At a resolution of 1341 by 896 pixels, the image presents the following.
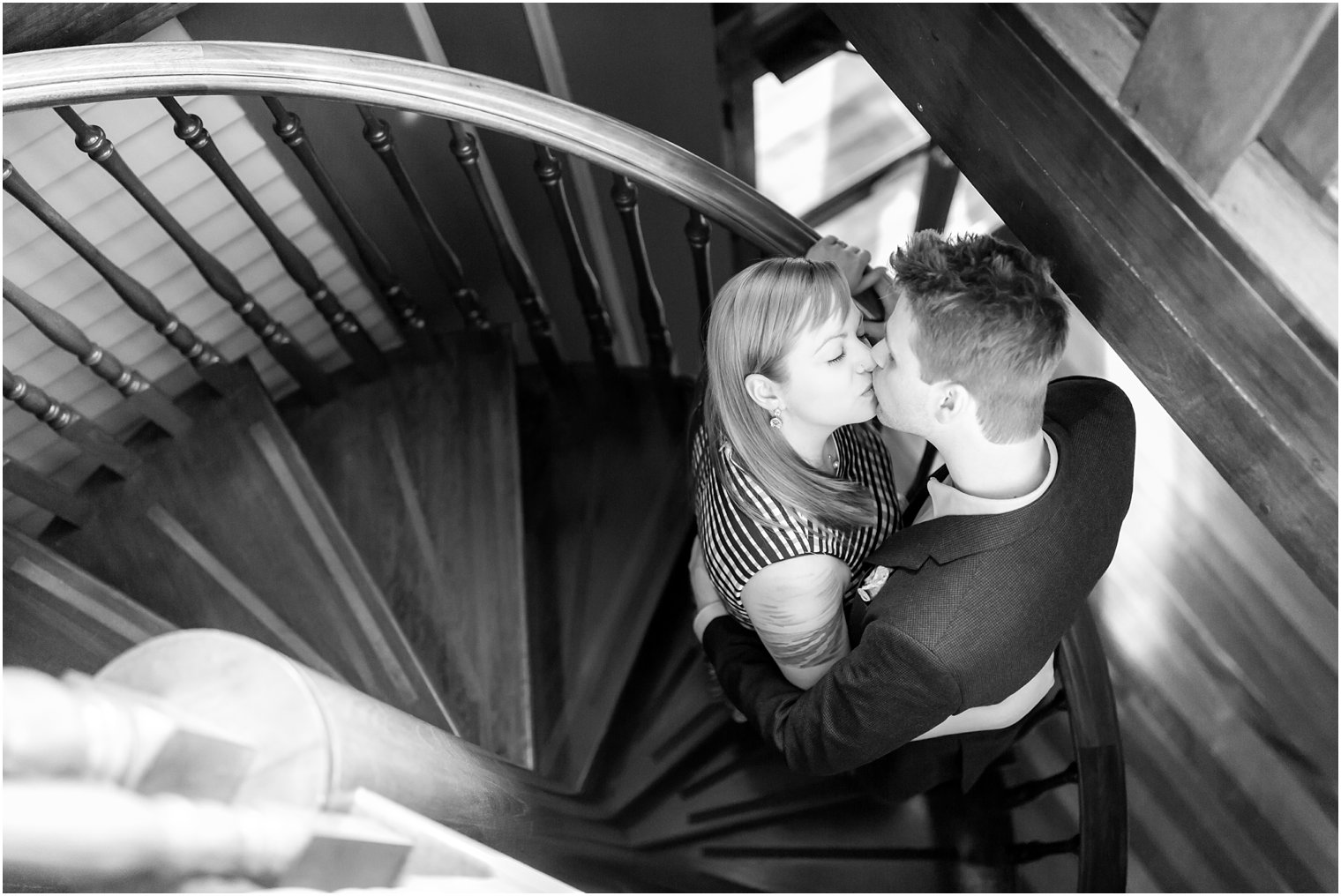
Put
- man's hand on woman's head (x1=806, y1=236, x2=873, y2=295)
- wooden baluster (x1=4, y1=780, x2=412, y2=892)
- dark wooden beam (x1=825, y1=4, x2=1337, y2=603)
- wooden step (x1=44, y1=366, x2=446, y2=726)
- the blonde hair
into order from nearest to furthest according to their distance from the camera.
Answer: wooden baluster (x1=4, y1=780, x2=412, y2=892)
dark wooden beam (x1=825, y1=4, x2=1337, y2=603)
the blonde hair
man's hand on woman's head (x1=806, y1=236, x2=873, y2=295)
wooden step (x1=44, y1=366, x2=446, y2=726)

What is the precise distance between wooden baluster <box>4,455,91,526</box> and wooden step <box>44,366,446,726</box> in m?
0.04

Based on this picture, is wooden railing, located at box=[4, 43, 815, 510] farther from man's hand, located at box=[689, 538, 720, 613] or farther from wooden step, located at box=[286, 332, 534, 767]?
man's hand, located at box=[689, 538, 720, 613]

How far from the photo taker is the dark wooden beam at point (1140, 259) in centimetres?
132

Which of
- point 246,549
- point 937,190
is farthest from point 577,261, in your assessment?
point 937,190

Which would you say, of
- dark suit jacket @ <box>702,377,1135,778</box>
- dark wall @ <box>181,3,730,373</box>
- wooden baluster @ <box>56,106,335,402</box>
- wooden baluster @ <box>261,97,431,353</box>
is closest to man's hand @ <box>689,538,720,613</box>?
dark suit jacket @ <box>702,377,1135,778</box>

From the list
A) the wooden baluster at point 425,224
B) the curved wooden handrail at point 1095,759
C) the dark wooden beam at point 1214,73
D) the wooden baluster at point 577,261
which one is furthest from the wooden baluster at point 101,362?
the curved wooden handrail at point 1095,759

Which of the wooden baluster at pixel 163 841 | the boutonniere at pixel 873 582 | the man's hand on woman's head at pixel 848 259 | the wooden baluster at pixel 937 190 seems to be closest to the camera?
the wooden baluster at pixel 163 841

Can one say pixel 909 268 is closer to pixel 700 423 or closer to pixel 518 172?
pixel 700 423

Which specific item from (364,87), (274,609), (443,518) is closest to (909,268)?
(364,87)

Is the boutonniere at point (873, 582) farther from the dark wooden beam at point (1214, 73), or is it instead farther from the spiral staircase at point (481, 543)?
the dark wooden beam at point (1214, 73)

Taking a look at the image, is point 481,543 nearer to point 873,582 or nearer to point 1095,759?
point 873,582

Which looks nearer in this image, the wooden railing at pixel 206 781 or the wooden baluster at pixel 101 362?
the wooden railing at pixel 206 781

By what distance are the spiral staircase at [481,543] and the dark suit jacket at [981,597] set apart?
1.90 feet

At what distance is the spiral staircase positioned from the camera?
A: 1.93 meters
